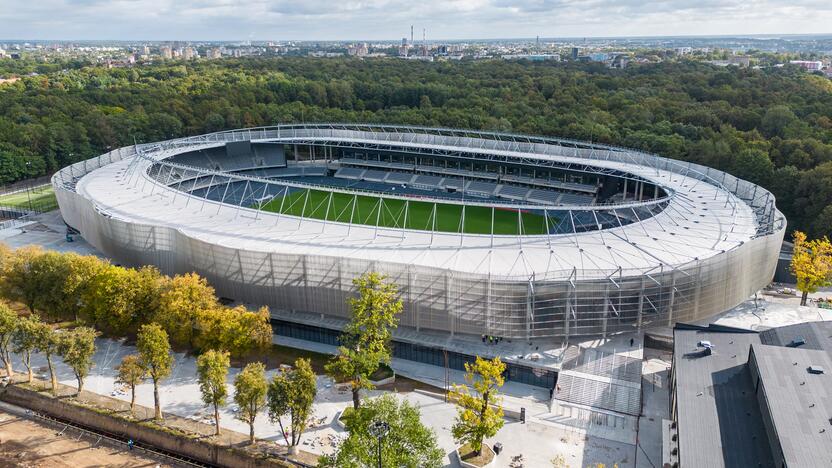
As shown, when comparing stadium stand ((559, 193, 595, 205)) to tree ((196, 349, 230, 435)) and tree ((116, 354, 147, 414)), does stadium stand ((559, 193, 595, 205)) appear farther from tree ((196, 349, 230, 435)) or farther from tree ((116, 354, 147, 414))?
tree ((116, 354, 147, 414))

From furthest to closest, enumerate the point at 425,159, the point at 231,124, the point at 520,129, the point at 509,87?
the point at 509,87
the point at 231,124
the point at 520,129
the point at 425,159

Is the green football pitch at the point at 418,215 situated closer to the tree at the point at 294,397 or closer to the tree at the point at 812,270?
the tree at the point at 812,270

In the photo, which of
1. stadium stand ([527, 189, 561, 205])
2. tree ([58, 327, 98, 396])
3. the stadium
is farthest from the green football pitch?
tree ([58, 327, 98, 396])

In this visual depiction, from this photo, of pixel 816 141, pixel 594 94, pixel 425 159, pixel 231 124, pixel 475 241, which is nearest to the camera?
pixel 475 241

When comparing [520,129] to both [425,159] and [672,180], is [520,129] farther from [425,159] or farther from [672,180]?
[672,180]

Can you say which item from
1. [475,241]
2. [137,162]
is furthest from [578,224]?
[137,162]

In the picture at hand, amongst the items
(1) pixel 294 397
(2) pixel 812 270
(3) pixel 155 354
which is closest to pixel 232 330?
(3) pixel 155 354

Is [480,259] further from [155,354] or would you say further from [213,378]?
[155,354]
